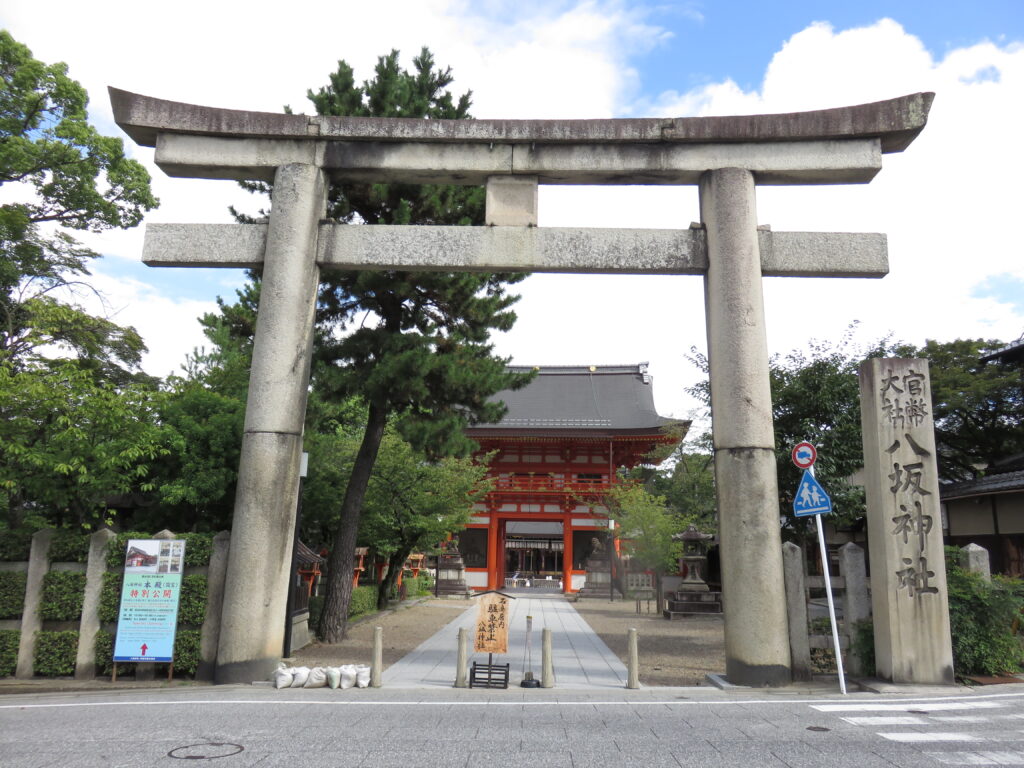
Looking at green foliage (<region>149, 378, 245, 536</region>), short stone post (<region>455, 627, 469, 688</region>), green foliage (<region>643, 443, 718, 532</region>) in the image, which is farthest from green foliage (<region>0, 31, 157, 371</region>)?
green foliage (<region>643, 443, 718, 532</region>)

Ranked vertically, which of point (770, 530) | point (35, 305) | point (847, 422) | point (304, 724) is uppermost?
point (35, 305)

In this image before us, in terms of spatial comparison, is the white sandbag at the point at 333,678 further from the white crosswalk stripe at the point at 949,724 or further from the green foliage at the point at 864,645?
the green foliage at the point at 864,645

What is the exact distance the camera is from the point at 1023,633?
8.92 m

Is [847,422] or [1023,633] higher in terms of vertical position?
[847,422]

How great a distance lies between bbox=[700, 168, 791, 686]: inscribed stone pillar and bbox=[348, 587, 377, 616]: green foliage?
1127 cm

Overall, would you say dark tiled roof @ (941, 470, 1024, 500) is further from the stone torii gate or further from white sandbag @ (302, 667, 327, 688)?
white sandbag @ (302, 667, 327, 688)

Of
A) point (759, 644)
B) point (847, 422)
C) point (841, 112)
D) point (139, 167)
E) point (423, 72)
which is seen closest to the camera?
point (759, 644)

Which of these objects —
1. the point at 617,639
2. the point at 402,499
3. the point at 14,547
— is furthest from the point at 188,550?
the point at 402,499

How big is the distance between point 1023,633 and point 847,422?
3.93 metres

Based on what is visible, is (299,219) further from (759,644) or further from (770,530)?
(759,644)

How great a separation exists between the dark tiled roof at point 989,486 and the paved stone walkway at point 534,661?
9170 millimetres

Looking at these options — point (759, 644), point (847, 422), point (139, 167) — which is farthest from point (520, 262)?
point (139, 167)

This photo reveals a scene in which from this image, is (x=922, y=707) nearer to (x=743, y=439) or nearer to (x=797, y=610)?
(x=797, y=610)

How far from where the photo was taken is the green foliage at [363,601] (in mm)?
16750
